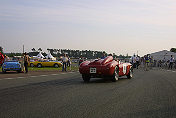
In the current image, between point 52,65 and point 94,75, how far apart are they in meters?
23.8

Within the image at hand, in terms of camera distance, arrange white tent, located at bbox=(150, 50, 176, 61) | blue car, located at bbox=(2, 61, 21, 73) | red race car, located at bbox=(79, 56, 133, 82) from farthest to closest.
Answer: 1. white tent, located at bbox=(150, 50, 176, 61)
2. blue car, located at bbox=(2, 61, 21, 73)
3. red race car, located at bbox=(79, 56, 133, 82)

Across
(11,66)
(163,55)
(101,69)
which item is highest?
(163,55)

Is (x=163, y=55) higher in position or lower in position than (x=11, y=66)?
higher

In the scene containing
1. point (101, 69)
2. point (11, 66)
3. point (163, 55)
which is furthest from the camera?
point (163, 55)

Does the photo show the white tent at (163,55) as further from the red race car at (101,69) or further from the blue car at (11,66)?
the red race car at (101,69)

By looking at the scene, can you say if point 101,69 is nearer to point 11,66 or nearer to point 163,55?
point 11,66

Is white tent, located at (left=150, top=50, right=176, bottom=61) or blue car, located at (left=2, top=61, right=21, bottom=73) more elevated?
white tent, located at (left=150, top=50, right=176, bottom=61)

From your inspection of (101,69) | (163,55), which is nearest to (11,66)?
(101,69)

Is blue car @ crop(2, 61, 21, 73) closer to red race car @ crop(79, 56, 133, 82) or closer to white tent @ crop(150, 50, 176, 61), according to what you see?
red race car @ crop(79, 56, 133, 82)

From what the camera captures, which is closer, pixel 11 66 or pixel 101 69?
pixel 101 69

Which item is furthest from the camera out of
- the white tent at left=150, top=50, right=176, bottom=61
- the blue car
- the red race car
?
the white tent at left=150, top=50, right=176, bottom=61

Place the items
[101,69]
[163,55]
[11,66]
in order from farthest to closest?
1. [163,55]
2. [11,66]
3. [101,69]

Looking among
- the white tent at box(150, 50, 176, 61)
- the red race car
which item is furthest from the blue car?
the white tent at box(150, 50, 176, 61)

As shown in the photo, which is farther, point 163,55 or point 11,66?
point 163,55
